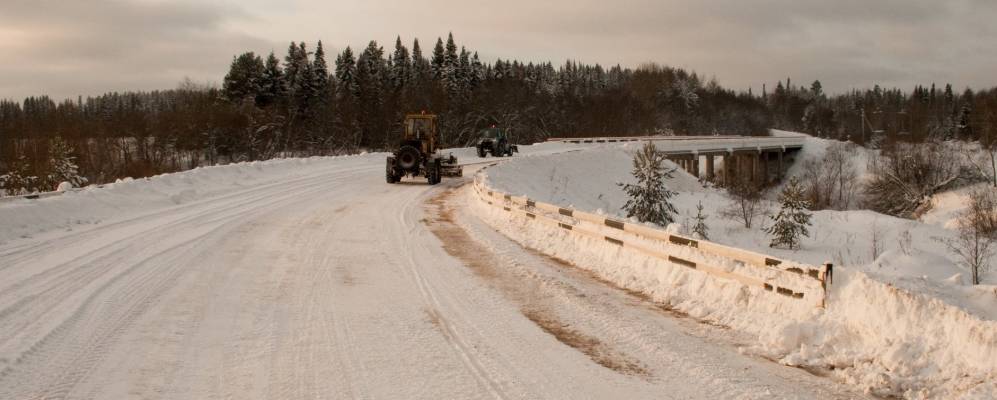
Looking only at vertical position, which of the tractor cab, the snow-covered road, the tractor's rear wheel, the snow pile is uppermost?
the tractor cab

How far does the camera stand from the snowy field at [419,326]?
4949 millimetres

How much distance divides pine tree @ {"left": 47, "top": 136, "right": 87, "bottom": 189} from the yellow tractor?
18534 millimetres

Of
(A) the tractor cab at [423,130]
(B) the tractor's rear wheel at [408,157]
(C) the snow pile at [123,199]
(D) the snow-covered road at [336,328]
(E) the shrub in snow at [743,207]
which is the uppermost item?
(A) the tractor cab at [423,130]

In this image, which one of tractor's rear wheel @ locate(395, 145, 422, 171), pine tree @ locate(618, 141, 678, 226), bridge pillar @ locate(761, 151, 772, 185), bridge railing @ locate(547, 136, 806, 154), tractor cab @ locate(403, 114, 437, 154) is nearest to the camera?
pine tree @ locate(618, 141, 678, 226)

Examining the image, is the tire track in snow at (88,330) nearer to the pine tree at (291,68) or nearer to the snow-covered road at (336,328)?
the snow-covered road at (336,328)

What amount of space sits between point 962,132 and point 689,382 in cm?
10930

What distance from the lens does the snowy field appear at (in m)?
4.95

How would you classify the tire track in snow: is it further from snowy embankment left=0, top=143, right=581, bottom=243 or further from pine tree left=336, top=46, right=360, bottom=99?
pine tree left=336, top=46, right=360, bottom=99

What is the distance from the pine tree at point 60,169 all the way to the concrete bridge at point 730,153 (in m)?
40.5

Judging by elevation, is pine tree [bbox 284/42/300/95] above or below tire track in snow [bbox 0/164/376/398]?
above

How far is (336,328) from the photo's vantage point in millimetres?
6438

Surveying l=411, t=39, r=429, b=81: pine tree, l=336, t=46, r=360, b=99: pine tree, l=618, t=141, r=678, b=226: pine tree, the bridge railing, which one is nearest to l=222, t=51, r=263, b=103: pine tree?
l=336, t=46, r=360, b=99: pine tree

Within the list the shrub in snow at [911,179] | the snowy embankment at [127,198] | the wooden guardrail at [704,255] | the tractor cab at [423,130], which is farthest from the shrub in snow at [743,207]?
the snowy embankment at [127,198]

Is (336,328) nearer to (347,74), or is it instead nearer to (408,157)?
(408,157)
